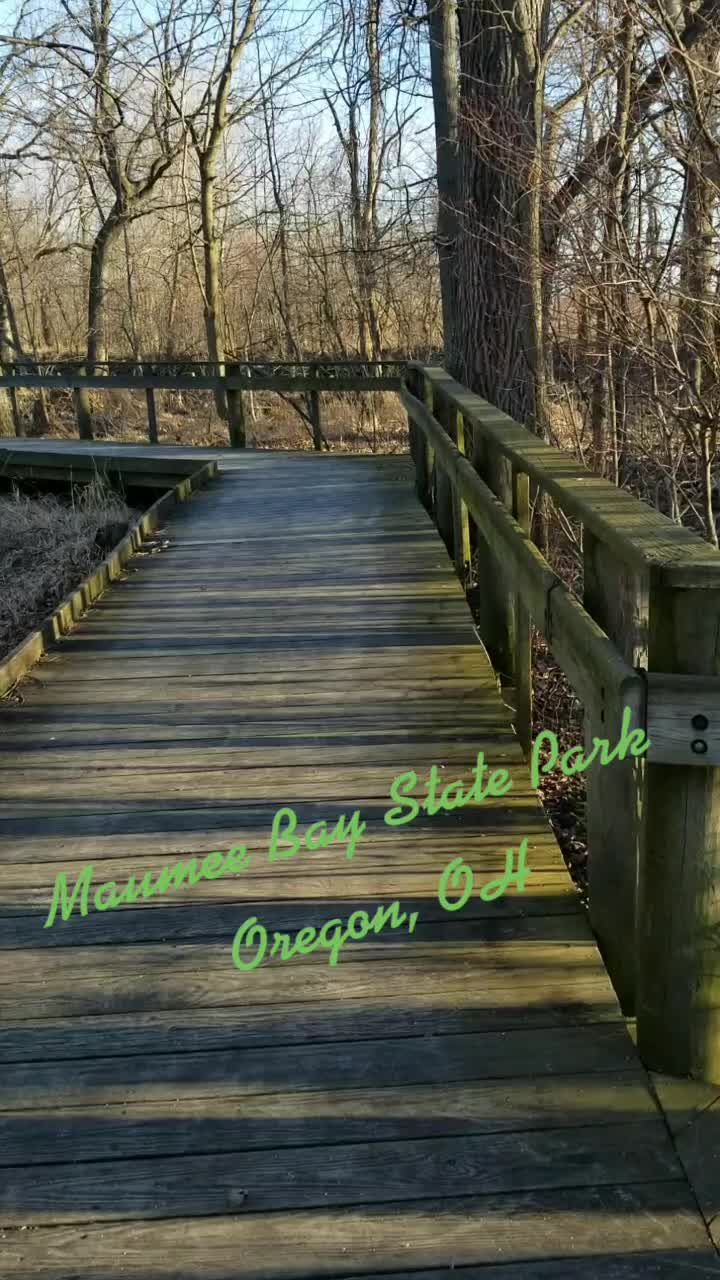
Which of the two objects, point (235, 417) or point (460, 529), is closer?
point (460, 529)

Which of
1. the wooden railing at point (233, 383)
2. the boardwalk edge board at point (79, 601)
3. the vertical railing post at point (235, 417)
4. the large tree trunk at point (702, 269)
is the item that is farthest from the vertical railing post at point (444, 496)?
the vertical railing post at point (235, 417)

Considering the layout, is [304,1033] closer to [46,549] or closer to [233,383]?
[46,549]

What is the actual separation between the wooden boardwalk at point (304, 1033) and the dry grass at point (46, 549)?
4350 mm

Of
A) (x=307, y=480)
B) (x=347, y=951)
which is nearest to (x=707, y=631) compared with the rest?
(x=347, y=951)

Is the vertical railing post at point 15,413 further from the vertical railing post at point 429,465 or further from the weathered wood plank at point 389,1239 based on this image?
the weathered wood plank at point 389,1239

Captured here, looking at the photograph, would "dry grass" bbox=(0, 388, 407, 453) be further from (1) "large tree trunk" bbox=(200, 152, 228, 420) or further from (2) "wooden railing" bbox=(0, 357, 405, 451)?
(2) "wooden railing" bbox=(0, 357, 405, 451)

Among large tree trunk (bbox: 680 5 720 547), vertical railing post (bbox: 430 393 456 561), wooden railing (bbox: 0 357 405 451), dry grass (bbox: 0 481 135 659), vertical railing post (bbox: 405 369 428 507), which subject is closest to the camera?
large tree trunk (bbox: 680 5 720 547)

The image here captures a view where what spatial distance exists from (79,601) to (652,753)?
448 cm

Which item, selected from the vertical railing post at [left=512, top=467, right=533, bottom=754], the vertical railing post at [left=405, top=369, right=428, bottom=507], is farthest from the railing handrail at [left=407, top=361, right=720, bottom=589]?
the vertical railing post at [left=405, top=369, right=428, bottom=507]

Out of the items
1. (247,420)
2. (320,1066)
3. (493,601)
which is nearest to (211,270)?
(247,420)

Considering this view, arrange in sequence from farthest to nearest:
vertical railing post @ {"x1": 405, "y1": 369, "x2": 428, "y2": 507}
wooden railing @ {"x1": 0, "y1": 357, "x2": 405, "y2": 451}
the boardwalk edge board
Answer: wooden railing @ {"x1": 0, "y1": 357, "x2": 405, "y2": 451}
vertical railing post @ {"x1": 405, "y1": 369, "x2": 428, "y2": 507}
the boardwalk edge board

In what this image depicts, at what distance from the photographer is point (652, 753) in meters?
2.01

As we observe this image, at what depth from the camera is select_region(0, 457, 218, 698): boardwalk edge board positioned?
15.9 feet

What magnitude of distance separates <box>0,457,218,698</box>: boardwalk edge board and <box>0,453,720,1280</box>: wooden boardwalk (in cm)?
43
